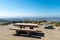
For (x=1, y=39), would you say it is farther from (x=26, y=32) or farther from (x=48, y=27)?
(x=48, y=27)

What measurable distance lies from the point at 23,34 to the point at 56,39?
8.60ft

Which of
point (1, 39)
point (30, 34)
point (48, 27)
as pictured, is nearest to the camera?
point (1, 39)

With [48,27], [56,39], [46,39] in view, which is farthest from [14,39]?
[48,27]

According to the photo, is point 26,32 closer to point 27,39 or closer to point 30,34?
point 30,34

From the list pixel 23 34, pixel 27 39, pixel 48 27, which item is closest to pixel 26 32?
pixel 23 34

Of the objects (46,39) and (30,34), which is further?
(30,34)

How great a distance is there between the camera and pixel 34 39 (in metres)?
8.61

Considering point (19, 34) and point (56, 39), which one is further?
point (19, 34)

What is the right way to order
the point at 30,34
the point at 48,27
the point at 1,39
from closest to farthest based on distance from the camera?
1. the point at 1,39
2. the point at 30,34
3. the point at 48,27

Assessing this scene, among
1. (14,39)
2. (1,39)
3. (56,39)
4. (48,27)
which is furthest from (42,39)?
(48,27)

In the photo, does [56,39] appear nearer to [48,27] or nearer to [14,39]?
[14,39]

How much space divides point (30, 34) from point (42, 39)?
4.71 ft

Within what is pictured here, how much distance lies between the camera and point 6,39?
852 cm

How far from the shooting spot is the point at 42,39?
8578 millimetres
